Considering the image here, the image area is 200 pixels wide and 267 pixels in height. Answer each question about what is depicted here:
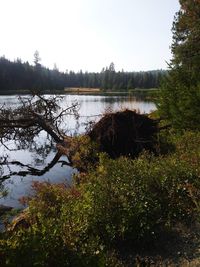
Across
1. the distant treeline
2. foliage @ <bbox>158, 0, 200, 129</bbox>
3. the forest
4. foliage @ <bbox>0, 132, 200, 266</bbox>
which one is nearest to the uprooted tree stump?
the forest

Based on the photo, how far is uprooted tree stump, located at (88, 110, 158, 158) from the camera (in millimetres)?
12648

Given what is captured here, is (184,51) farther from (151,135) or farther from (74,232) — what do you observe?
(74,232)

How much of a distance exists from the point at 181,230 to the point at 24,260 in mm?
3406

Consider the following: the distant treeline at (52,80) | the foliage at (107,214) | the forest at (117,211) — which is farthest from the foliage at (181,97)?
the distant treeline at (52,80)

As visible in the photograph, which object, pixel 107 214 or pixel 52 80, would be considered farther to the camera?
pixel 52 80

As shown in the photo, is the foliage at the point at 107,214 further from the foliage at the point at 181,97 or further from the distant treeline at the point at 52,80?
the distant treeline at the point at 52,80

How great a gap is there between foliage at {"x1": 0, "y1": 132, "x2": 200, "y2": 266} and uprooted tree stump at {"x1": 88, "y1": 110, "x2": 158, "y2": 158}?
339cm

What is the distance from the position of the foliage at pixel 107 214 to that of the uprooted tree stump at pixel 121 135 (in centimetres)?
339

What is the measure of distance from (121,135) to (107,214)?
623 centimetres

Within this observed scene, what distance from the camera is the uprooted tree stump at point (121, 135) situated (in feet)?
41.5

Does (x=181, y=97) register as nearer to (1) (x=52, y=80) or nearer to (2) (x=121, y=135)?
(2) (x=121, y=135)

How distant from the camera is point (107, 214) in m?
6.68

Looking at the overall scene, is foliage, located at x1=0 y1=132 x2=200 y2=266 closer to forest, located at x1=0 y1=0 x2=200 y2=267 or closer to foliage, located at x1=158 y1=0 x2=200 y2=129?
forest, located at x1=0 y1=0 x2=200 y2=267

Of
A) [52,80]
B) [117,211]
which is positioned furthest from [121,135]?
[52,80]
